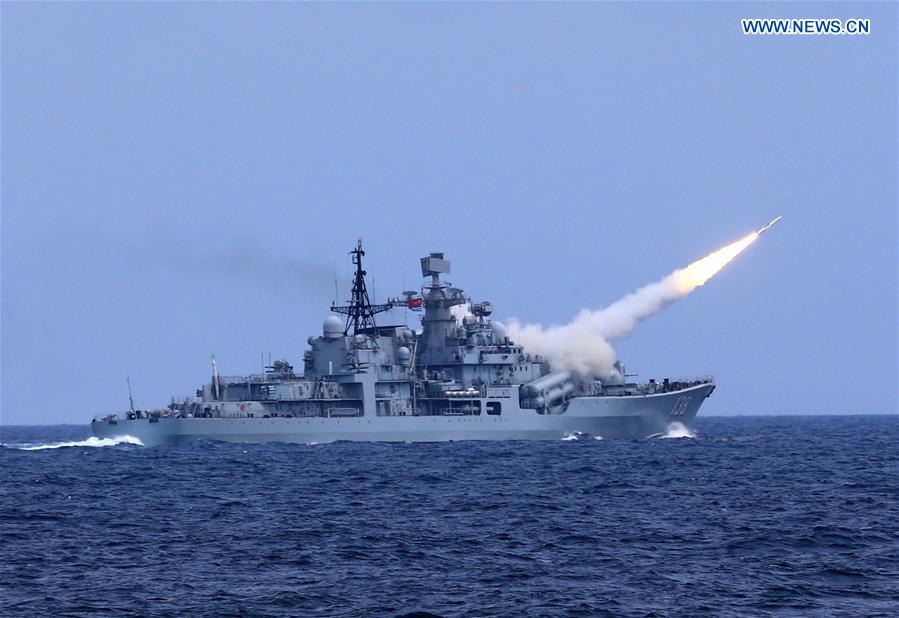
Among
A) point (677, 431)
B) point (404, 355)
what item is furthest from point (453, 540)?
point (677, 431)

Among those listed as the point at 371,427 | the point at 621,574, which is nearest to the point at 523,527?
the point at 621,574

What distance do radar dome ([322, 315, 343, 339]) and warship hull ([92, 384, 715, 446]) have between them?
5.93 m

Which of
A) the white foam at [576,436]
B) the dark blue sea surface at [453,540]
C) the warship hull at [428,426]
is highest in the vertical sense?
the warship hull at [428,426]

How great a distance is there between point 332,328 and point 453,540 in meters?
42.5

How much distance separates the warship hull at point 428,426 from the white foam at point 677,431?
158 cm

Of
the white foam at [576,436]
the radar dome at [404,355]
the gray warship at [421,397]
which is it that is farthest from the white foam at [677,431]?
the radar dome at [404,355]

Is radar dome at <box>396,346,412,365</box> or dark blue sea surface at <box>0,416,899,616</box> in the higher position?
radar dome at <box>396,346,412,365</box>

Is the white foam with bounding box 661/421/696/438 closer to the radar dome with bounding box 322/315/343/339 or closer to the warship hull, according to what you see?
the warship hull

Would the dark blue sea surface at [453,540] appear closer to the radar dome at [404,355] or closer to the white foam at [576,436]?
Result: the white foam at [576,436]

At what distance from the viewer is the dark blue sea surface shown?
2088 centimetres

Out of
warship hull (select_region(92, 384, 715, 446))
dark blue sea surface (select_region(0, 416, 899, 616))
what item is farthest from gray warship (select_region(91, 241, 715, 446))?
dark blue sea surface (select_region(0, 416, 899, 616))

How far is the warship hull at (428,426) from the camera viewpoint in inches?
2499

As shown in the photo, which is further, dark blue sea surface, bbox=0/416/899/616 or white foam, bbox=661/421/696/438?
white foam, bbox=661/421/696/438

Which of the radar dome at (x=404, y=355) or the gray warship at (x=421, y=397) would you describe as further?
the radar dome at (x=404, y=355)
